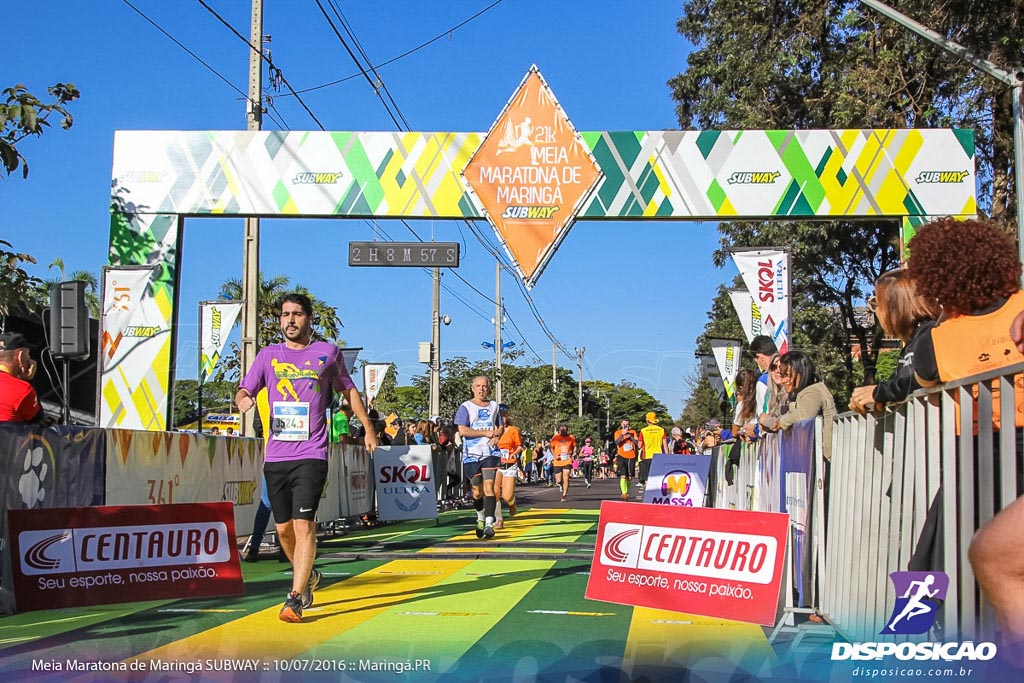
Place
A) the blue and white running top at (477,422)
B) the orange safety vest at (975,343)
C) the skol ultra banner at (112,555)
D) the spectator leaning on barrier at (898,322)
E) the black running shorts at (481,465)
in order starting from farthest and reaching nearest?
1. the black running shorts at (481,465)
2. the blue and white running top at (477,422)
3. the skol ultra banner at (112,555)
4. the spectator leaning on barrier at (898,322)
5. the orange safety vest at (975,343)

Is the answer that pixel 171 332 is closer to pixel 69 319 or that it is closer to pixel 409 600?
pixel 69 319

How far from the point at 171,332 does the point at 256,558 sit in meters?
4.07

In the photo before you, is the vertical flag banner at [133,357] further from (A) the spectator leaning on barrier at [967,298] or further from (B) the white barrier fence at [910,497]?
(A) the spectator leaning on barrier at [967,298]

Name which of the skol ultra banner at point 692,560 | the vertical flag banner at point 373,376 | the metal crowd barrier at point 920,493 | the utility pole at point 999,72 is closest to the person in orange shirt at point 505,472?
the utility pole at point 999,72

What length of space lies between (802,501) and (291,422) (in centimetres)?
310

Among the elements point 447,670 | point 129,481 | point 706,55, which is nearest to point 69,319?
point 129,481

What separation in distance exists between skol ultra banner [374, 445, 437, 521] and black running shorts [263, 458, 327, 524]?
9.20 meters

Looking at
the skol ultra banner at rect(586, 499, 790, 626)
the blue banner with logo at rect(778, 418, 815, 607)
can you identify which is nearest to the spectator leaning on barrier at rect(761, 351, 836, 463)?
the blue banner with logo at rect(778, 418, 815, 607)

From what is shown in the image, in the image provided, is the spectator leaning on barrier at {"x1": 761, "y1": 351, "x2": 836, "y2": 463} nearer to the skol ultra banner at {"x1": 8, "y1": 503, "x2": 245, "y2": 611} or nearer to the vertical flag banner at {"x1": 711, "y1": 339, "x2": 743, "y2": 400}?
the skol ultra banner at {"x1": 8, "y1": 503, "x2": 245, "y2": 611}

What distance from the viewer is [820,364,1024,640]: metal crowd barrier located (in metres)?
3.67

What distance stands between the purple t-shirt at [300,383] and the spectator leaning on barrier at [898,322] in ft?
10.7

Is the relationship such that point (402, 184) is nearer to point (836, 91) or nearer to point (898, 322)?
point (898, 322)

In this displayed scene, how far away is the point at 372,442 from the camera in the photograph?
6680mm

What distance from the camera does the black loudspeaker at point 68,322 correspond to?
10641 mm
